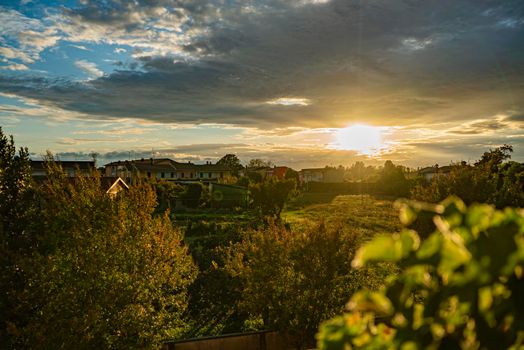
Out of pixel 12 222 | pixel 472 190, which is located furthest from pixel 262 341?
pixel 472 190

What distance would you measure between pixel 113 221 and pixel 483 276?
36.2ft

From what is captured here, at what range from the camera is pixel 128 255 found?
11.1 meters

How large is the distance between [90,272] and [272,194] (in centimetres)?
3027

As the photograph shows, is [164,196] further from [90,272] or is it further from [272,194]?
[90,272]

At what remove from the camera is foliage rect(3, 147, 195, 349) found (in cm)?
952

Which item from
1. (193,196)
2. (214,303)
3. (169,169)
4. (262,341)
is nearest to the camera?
(262,341)

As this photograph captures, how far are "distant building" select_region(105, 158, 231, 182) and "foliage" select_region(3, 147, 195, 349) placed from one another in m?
68.8

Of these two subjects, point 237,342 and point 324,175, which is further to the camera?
point 324,175

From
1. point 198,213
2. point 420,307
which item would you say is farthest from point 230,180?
point 420,307

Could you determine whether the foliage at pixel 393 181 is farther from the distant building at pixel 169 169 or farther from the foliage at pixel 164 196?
the foliage at pixel 164 196

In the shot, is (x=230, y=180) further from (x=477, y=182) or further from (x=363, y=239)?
(x=477, y=182)

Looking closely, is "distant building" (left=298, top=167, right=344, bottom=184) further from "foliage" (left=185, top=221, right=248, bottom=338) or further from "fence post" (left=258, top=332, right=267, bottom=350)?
"fence post" (left=258, top=332, right=267, bottom=350)

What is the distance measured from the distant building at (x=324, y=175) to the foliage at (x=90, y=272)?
119883 mm

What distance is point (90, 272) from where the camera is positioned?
10234 mm
